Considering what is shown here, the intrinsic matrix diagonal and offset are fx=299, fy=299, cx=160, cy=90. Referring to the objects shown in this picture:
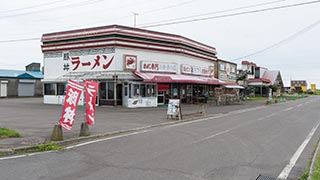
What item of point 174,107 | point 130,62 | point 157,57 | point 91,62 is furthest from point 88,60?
point 174,107

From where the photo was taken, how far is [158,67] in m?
29.7

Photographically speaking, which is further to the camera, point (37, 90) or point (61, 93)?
point (37, 90)

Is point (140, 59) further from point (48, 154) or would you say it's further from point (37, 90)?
point (37, 90)

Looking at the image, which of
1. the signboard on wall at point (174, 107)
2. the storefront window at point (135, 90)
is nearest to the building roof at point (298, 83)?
the storefront window at point (135, 90)

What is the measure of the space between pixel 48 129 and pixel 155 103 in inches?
672

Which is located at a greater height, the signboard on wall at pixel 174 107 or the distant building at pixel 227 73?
the distant building at pixel 227 73

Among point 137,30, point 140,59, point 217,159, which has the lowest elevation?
point 217,159

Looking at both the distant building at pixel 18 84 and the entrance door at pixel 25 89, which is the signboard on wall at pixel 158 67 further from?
the entrance door at pixel 25 89

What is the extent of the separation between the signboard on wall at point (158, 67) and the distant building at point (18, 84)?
28.9 meters

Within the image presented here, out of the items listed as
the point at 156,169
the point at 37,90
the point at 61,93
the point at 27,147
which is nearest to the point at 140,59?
the point at 61,93

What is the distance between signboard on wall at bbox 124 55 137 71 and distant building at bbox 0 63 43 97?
2864 centimetres

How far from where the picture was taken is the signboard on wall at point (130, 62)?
27.0 metres

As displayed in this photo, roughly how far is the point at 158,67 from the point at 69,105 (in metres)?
19.7

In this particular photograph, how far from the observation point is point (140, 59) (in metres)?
28.5
